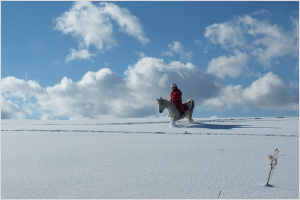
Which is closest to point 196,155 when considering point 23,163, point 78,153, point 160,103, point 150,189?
point 150,189

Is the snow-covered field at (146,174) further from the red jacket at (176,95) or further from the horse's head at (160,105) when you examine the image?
the red jacket at (176,95)

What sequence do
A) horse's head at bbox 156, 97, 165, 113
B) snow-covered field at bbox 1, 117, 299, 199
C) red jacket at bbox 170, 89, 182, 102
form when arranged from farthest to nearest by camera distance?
red jacket at bbox 170, 89, 182, 102
horse's head at bbox 156, 97, 165, 113
snow-covered field at bbox 1, 117, 299, 199

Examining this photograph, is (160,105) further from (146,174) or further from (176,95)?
(146,174)

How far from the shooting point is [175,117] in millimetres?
9492

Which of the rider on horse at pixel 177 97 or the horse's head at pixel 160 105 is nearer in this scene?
the horse's head at pixel 160 105

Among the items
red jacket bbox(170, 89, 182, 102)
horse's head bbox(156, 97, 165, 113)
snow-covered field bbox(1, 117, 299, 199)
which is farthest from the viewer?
red jacket bbox(170, 89, 182, 102)

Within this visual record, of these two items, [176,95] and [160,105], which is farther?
[176,95]

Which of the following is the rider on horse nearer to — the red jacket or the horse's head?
the red jacket

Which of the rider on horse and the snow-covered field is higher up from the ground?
the rider on horse

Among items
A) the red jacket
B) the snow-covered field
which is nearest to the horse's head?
the red jacket

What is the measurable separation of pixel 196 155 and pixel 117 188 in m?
1.74

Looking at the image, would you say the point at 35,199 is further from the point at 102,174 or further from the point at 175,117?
the point at 175,117

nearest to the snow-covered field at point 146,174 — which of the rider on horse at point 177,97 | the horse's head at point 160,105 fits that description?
the horse's head at point 160,105

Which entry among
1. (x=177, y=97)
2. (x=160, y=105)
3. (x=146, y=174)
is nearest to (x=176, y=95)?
(x=177, y=97)
